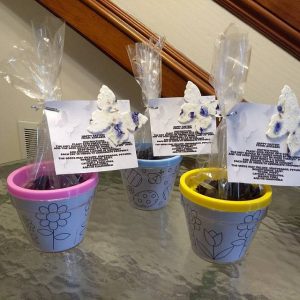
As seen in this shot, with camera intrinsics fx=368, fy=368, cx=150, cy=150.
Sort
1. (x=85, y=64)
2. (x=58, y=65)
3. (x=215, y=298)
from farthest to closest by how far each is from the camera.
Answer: (x=85, y=64) < (x=58, y=65) < (x=215, y=298)

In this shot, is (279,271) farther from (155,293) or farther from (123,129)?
(123,129)

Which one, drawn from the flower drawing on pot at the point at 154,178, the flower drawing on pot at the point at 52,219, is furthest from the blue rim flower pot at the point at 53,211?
the flower drawing on pot at the point at 154,178

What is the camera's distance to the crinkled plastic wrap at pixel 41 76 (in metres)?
0.50

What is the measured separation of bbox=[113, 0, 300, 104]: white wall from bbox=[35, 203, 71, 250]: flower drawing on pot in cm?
48

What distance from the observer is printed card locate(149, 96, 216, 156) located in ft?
1.85

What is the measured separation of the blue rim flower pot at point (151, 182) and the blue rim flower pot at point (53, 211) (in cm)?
10

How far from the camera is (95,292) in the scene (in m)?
0.41

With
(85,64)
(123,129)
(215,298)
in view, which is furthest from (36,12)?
(215,298)

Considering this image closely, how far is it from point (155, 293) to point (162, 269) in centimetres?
4

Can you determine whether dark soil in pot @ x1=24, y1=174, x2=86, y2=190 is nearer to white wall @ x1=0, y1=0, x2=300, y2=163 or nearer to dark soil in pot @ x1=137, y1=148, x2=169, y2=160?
dark soil in pot @ x1=137, y1=148, x2=169, y2=160

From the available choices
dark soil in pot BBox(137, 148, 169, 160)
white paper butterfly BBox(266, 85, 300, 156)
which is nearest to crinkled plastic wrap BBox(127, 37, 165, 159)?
dark soil in pot BBox(137, 148, 169, 160)

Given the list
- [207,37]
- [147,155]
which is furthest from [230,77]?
[207,37]

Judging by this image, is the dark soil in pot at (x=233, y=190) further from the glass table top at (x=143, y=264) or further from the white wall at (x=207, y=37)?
the white wall at (x=207, y=37)

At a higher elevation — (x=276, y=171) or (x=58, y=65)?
(x=58, y=65)
